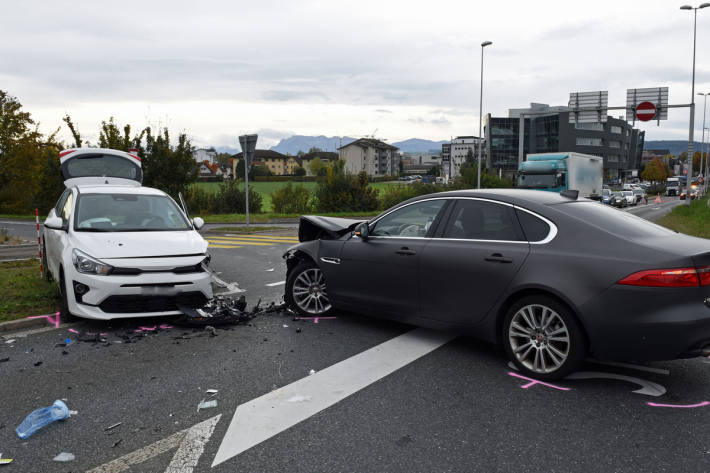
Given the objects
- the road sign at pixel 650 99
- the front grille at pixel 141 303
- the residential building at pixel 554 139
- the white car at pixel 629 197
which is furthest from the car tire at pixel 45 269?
the residential building at pixel 554 139

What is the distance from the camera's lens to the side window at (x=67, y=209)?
23.4 ft

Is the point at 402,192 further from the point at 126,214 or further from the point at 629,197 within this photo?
the point at 126,214

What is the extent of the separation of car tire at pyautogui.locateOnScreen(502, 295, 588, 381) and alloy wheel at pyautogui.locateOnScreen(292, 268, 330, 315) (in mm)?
2435

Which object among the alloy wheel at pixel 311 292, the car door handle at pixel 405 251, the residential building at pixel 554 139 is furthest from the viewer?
the residential building at pixel 554 139

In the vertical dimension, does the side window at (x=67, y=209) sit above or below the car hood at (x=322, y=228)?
above

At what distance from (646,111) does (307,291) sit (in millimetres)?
29041

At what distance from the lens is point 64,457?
3221 mm

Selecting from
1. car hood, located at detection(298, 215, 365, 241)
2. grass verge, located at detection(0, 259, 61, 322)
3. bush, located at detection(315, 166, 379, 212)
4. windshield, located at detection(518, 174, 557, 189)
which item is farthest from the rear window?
bush, located at detection(315, 166, 379, 212)

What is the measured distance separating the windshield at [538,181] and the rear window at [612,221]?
82.2ft

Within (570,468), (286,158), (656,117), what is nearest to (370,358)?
(570,468)

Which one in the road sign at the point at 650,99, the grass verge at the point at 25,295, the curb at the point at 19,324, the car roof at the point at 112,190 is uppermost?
the road sign at the point at 650,99

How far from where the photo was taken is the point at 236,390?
4.24 meters

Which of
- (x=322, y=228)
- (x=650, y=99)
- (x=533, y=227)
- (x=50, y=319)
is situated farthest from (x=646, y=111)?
(x=50, y=319)

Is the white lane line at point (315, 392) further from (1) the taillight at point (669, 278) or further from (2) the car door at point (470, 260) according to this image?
(1) the taillight at point (669, 278)
